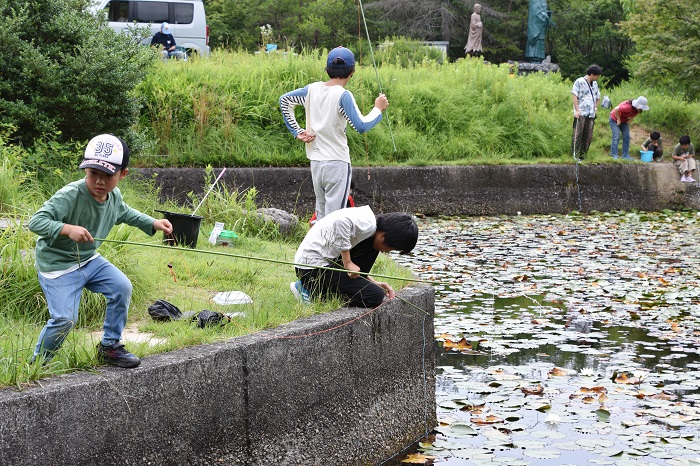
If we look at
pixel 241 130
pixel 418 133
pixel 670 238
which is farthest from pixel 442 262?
pixel 418 133

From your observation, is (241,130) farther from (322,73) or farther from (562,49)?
(562,49)

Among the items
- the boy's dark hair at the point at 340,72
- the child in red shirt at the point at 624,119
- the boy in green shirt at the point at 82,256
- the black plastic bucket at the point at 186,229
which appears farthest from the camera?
the child in red shirt at the point at 624,119

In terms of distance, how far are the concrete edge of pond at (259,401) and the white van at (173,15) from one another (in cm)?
2081

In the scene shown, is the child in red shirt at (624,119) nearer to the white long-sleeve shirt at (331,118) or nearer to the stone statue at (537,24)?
the white long-sleeve shirt at (331,118)

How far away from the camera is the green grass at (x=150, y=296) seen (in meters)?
4.10

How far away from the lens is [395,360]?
223 inches

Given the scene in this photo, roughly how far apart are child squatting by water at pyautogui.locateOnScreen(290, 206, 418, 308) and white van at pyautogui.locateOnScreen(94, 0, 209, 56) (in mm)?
20612

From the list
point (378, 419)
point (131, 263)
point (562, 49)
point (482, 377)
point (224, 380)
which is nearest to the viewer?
point (224, 380)

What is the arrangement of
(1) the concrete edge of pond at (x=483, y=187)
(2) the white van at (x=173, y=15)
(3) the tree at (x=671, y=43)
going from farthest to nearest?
(2) the white van at (x=173, y=15) → (3) the tree at (x=671, y=43) → (1) the concrete edge of pond at (x=483, y=187)

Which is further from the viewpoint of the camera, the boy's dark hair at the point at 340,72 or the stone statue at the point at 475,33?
the stone statue at the point at 475,33

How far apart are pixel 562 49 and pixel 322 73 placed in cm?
2017

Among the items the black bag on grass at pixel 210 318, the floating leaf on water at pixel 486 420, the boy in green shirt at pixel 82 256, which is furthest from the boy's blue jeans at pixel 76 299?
the floating leaf on water at pixel 486 420

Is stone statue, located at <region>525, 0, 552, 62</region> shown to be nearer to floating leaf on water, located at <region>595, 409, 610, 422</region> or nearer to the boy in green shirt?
floating leaf on water, located at <region>595, 409, 610, 422</region>

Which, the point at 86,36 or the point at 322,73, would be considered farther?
the point at 322,73
